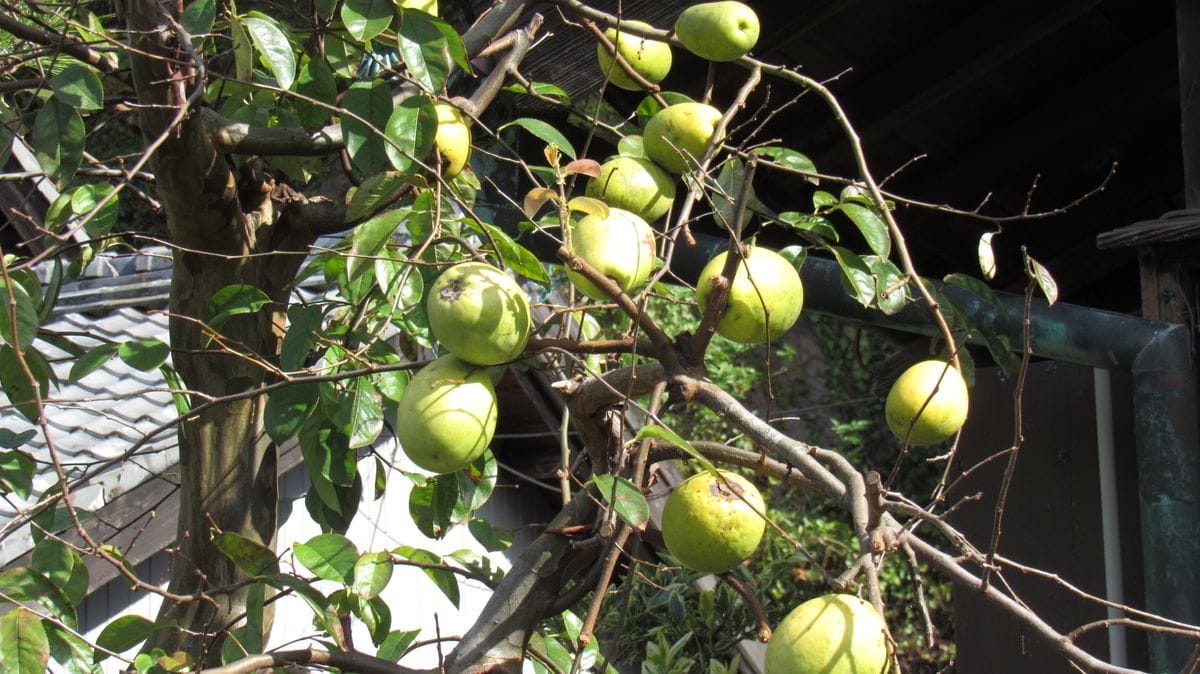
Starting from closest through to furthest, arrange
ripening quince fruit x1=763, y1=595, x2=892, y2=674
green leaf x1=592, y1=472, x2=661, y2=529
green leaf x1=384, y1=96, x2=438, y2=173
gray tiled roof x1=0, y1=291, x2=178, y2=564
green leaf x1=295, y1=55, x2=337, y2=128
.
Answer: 1. ripening quince fruit x1=763, y1=595, x2=892, y2=674
2. green leaf x1=592, y1=472, x2=661, y2=529
3. green leaf x1=384, y1=96, x2=438, y2=173
4. green leaf x1=295, y1=55, x2=337, y2=128
5. gray tiled roof x1=0, y1=291, x2=178, y2=564

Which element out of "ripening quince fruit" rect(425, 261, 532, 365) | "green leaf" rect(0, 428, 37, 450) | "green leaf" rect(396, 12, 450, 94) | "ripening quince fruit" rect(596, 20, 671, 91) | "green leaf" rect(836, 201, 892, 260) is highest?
"ripening quince fruit" rect(596, 20, 671, 91)

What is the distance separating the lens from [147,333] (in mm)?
4277

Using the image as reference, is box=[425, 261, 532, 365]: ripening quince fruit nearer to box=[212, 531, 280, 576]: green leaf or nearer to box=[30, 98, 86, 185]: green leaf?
box=[212, 531, 280, 576]: green leaf

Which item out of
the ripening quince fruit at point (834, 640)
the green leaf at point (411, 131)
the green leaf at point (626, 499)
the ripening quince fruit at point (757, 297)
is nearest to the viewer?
the ripening quince fruit at point (834, 640)

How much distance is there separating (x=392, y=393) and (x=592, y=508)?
38cm

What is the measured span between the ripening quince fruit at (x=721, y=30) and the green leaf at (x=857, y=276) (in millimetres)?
286

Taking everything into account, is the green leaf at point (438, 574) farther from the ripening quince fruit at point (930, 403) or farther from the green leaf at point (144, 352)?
the ripening quince fruit at point (930, 403)

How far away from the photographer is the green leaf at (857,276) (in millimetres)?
1409

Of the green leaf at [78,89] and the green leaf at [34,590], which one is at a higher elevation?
the green leaf at [78,89]

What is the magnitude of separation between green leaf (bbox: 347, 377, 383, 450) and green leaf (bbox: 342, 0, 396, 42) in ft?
1.38

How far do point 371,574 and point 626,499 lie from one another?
436 mm

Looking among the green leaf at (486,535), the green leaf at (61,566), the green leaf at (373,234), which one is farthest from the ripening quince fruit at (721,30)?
the green leaf at (61,566)

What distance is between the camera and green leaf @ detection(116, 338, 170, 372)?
5.03 feet

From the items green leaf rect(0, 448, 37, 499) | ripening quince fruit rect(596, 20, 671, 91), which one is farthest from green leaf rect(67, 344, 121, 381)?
ripening quince fruit rect(596, 20, 671, 91)
